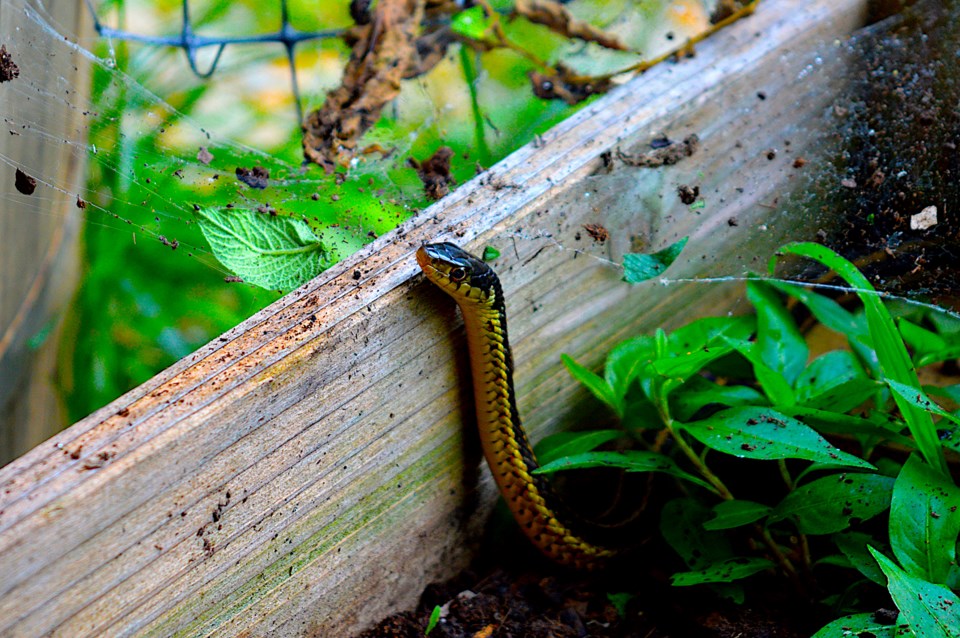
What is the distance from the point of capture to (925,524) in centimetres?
152

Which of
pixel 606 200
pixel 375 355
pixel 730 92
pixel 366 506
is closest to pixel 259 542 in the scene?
pixel 366 506

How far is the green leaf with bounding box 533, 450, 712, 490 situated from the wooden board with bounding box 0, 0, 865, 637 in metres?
0.30

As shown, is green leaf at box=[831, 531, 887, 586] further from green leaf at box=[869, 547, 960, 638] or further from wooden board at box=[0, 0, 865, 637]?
wooden board at box=[0, 0, 865, 637]

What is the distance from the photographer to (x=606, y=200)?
6.40 feet

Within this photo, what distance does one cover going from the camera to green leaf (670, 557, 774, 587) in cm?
168

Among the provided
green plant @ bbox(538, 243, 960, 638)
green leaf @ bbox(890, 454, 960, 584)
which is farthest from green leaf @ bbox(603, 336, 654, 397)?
green leaf @ bbox(890, 454, 960, 584)

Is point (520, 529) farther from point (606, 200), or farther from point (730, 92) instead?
point (730, 92)

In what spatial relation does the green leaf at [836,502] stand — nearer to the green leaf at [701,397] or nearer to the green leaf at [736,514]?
the green leaf at [736,514]

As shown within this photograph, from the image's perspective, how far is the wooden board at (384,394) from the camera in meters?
1.30

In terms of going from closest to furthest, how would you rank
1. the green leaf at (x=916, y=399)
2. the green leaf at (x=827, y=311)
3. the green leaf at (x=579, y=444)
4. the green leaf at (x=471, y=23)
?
the green leaf at (x=916, y=399) < the green leaf at (x=579, y=444) < the green leaf at (x=827, y=311) < the green leaf at (x=471, y=23)

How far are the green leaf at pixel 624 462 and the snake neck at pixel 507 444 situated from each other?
133 mm

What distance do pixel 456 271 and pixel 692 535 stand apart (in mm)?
841

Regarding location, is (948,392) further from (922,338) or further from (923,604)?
(923,604)

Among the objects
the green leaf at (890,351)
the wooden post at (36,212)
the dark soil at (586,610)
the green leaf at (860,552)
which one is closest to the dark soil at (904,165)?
the green leaf at (890,351)
